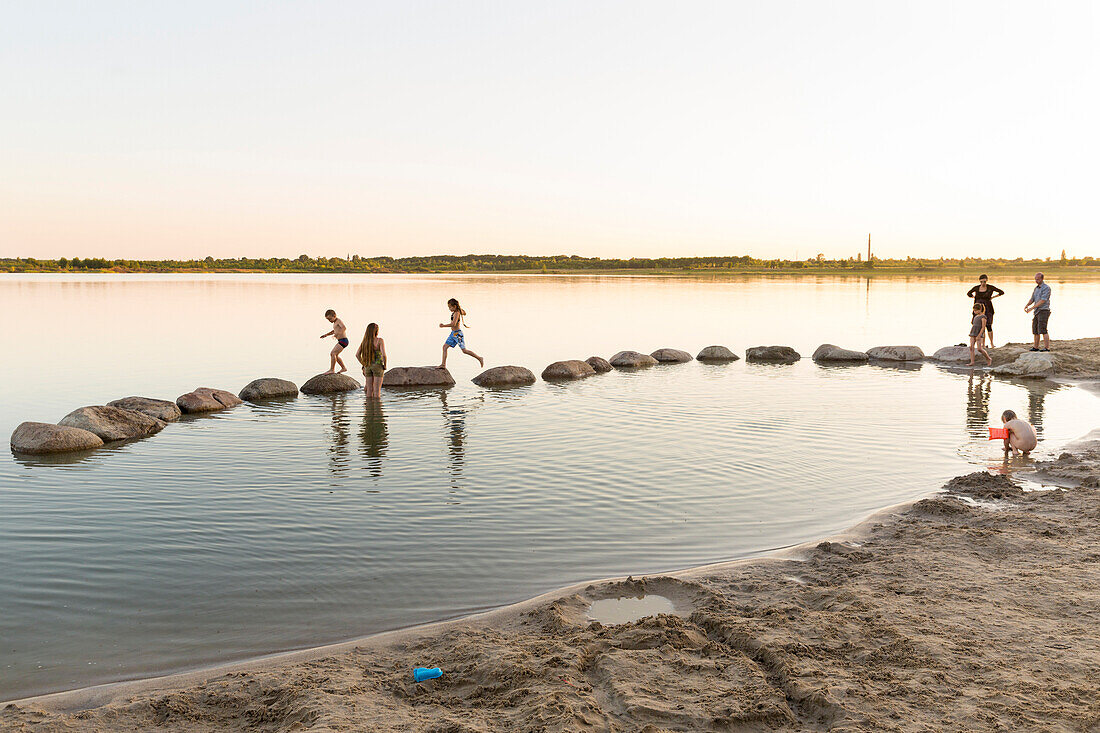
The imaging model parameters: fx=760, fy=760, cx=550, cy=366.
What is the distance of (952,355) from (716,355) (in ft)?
23.7

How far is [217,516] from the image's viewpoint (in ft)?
27.8

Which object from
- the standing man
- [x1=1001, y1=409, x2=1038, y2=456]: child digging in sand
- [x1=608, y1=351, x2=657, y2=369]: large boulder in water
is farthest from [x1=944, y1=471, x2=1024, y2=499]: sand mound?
the standing man

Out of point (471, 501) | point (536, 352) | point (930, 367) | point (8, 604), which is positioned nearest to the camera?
point (8, 604)

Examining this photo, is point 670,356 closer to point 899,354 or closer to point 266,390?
point 899,354

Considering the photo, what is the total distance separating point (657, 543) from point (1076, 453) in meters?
7.51

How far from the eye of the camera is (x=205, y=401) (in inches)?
604

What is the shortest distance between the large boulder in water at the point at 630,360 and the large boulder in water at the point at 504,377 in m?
3.78

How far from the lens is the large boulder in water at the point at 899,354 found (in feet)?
78.0

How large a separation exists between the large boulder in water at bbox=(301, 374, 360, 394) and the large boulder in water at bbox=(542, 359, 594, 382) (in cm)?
497

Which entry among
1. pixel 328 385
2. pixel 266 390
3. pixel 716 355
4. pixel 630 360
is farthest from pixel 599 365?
pixel 266 390

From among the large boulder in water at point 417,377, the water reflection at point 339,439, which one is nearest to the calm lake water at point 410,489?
the water reflection at point 339,439

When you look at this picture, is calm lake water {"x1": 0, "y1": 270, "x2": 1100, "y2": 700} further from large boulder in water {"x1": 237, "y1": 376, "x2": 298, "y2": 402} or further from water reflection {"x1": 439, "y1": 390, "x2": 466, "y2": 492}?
large boulder in water {"x1": 237, "y1": 376, "x2": 298, "y2": 402}

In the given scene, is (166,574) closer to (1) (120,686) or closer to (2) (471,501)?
(1) (120,686)

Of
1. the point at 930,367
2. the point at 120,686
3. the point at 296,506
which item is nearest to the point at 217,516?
the point at 296,506
